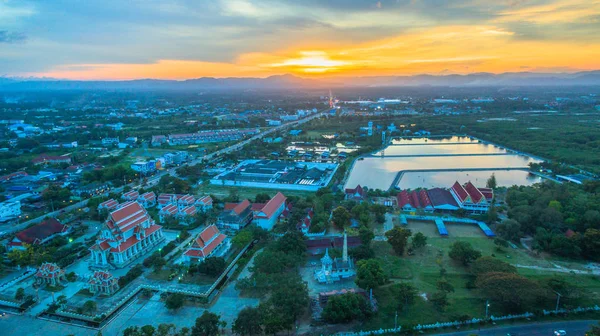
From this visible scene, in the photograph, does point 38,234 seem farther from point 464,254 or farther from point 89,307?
point 464,254

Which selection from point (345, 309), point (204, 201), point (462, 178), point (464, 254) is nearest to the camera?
point (345, 309)

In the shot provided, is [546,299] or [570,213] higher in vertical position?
[570,213]

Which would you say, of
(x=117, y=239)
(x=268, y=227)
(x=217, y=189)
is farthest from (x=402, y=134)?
(x=117, y=239)

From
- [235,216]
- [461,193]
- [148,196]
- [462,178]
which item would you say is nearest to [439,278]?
[461,193]

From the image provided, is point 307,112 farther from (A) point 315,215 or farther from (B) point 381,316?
(B) point 381,316

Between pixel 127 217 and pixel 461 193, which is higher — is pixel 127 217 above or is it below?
above

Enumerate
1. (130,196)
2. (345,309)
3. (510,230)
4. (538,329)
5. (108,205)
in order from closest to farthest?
(538,329) < (345,309) < (510,230) < (108,205) < (130,196)

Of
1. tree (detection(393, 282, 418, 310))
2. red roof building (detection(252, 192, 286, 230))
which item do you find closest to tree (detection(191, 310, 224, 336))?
tree (detection(393, 282, 418, 310))
